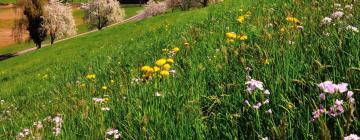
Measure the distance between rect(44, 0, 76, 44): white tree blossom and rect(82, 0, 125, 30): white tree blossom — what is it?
33.7 ft

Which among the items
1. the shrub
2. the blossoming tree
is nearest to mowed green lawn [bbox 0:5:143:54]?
the blossoming tree

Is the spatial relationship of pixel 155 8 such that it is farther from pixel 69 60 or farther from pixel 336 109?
pixel 336 109

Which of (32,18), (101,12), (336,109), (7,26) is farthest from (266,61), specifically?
(7,26)

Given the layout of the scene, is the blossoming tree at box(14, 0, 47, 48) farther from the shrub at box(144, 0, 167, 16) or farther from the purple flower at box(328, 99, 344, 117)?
the purple flower at box(328, 99, 344, 117)

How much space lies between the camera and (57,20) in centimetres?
7825

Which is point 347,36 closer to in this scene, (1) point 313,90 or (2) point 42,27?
(1) point 313,90

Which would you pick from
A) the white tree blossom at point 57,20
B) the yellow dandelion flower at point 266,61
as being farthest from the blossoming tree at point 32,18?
the yellow dandelion flower at point 266,61

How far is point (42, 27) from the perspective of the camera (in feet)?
246

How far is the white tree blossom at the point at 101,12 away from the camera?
9212 cm

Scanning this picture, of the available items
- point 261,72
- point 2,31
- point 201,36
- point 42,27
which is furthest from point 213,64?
point 2,31

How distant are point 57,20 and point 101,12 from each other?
15.5m

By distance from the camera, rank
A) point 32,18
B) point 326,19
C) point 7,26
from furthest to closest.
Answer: point 7,26, point 32,18, point 326,19

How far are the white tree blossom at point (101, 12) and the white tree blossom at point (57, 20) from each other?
10.3 meters

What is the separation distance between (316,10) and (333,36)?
2000 millimetres
